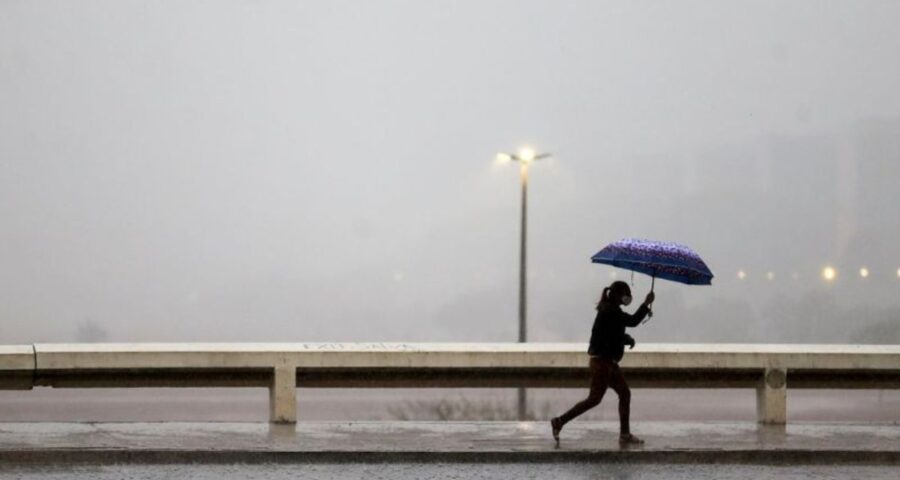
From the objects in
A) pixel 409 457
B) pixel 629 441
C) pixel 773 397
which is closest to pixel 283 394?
pixel 409 457

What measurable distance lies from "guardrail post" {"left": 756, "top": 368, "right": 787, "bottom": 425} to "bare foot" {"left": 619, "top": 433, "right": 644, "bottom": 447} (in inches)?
98.4

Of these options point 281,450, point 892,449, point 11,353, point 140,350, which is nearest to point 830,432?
point 892,449

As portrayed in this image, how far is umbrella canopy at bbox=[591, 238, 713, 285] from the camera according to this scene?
14594 millimetres

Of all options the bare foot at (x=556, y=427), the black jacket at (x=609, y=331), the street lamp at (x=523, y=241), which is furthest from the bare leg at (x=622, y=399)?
the street lamp at (x=523, y=241)

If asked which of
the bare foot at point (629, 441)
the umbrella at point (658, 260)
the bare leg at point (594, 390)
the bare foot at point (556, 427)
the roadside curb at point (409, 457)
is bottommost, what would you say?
the roadside curb at point (409, 457)

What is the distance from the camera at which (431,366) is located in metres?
16.5

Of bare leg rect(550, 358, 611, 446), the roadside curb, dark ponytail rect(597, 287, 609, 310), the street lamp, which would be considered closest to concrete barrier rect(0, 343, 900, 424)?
bare leg rect(550, 358, 611, 446)

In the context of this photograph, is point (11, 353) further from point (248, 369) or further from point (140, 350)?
point (248, 369)

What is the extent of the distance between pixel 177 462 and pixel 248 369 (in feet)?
9.26

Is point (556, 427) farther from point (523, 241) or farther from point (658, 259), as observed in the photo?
point (523, 241)

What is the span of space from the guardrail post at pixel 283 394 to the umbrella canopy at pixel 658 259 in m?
3.55

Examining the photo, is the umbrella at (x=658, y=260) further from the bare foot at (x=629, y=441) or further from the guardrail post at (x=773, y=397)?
the guardrail post at (x=773, y=397)

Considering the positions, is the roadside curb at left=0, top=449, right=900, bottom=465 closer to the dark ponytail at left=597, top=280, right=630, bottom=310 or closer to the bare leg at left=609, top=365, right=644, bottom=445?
the bare leg at left=609, top=365, right=644, bottom=445

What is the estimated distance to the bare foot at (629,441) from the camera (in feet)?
48.0
